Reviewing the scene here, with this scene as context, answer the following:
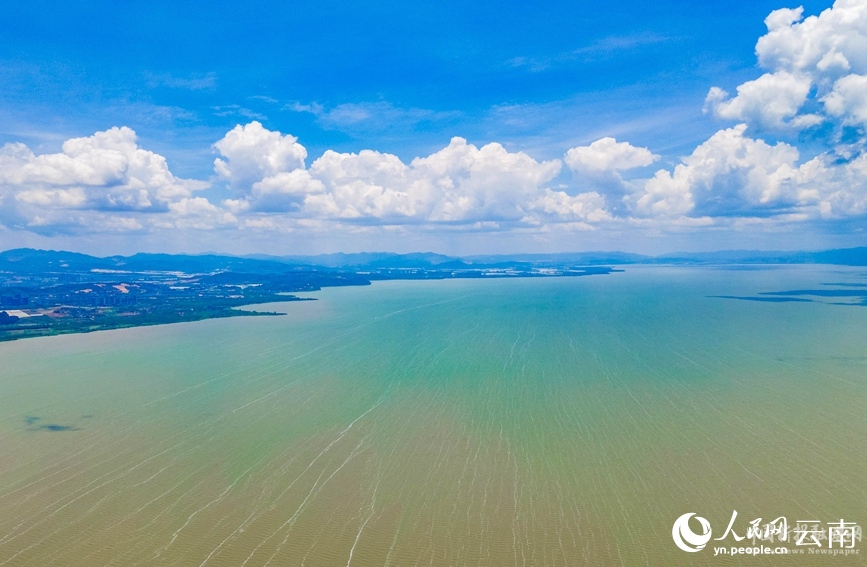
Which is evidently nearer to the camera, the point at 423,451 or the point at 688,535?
the point at 688,535

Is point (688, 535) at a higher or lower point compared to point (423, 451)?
lower

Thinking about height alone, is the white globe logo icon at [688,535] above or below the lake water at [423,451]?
below

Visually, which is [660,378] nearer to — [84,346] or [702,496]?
[702,496]

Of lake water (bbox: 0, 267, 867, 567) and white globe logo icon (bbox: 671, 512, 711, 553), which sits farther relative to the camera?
lake water (bbox: 0, 267, 867, 567)

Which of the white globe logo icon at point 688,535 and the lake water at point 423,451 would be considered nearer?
the white globe logo icon at point 688,535
